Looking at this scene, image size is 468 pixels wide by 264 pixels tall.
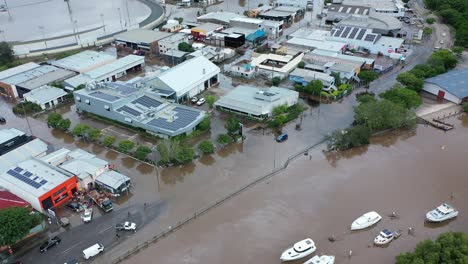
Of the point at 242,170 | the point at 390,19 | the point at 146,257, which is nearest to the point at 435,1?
the point at 390,19

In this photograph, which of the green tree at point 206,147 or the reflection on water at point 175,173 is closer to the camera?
the reflection on water at point 175,173

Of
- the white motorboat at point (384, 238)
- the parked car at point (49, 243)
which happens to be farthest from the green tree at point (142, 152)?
the white motorboat at point (384, 238)

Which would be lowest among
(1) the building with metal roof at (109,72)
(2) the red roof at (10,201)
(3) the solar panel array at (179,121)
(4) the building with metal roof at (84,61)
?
(2) the red roof at (10,201)

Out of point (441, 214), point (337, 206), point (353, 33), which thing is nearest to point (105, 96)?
point (337, 206)

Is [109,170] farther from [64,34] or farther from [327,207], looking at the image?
[64,34]

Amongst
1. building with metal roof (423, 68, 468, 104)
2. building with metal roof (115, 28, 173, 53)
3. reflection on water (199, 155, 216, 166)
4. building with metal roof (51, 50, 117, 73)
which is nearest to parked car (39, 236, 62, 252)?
reflection on water (199, 155, 216, 166)

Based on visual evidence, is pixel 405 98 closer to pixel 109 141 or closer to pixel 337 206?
pixel 337 206

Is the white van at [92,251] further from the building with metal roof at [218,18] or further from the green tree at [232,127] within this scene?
the building with metal roof at [218,18]

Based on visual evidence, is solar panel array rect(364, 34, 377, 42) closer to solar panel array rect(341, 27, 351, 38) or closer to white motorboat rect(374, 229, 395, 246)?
solar panel array rect(341, 27, 351, 38)
